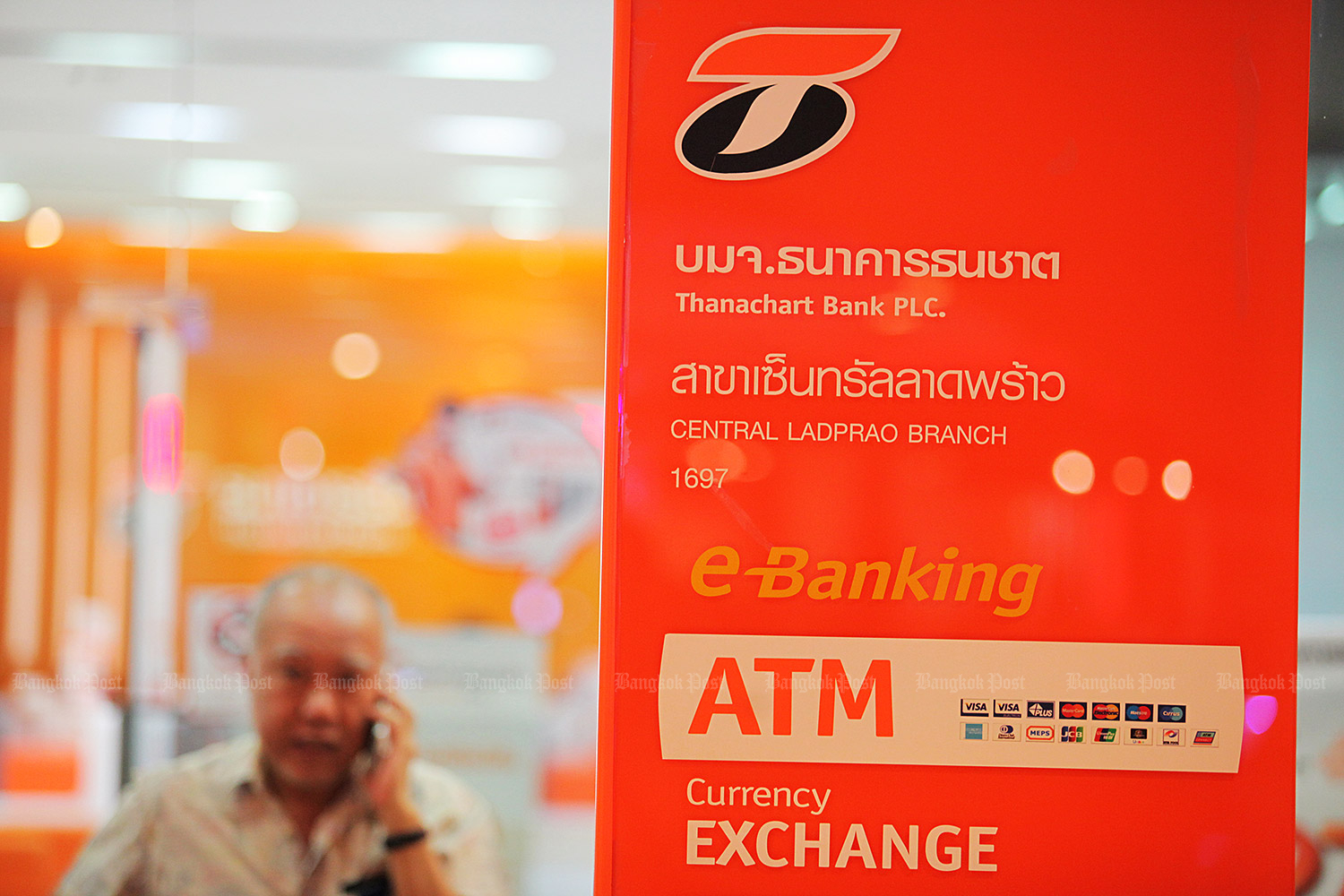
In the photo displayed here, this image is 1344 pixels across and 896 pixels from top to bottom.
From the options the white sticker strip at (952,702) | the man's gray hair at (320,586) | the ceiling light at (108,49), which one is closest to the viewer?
the white sticker strip at (952,702)

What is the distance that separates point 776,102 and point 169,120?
5.59 ft

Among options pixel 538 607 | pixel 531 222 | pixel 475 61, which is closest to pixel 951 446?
pixel 538 607

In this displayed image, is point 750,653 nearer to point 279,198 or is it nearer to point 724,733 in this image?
point 724,733

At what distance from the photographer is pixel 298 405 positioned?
2.16 meters

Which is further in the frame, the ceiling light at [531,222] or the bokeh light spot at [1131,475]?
the ceiling light at [531,222]

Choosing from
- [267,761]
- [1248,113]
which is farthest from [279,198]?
[1248,113]

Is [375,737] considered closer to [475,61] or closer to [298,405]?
[298,405]

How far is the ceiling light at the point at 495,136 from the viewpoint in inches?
85.9

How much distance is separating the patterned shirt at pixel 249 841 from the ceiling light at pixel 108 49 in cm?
151

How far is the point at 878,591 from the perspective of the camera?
1219mm

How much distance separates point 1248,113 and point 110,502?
7.67ft

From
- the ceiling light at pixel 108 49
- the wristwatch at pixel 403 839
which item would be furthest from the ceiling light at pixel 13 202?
the wristwatch at pixel 403 839

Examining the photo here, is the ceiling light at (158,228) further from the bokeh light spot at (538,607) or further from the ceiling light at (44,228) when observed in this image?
the bokeh light spot at (538,607)

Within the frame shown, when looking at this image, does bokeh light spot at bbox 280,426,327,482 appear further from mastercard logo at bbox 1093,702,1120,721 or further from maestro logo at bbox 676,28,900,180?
mastercard logo at bbox 1093,702,1120,721
